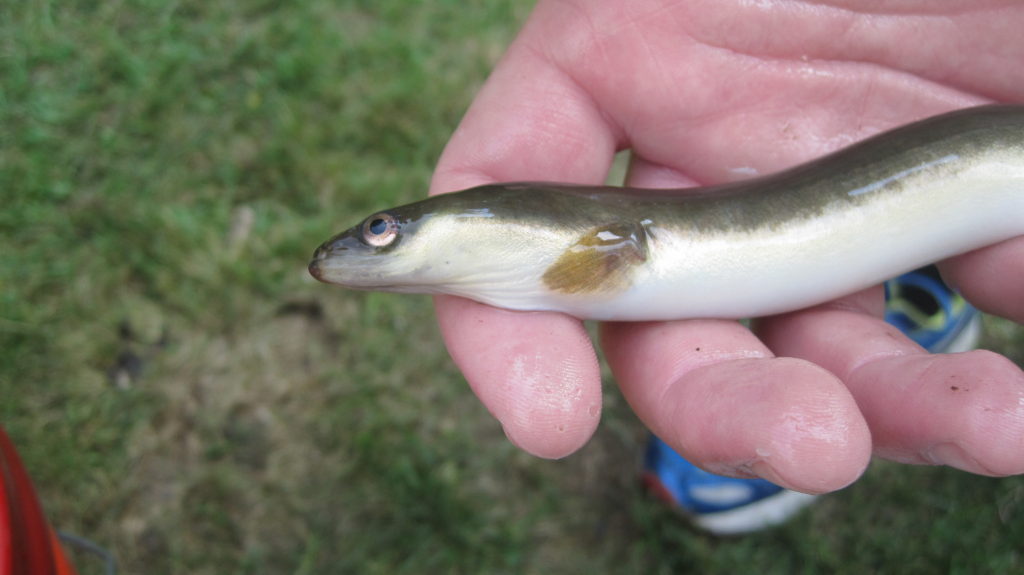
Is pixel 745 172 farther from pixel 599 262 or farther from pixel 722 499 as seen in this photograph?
pixel 722 499

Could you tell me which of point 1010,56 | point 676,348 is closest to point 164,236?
point 676,348

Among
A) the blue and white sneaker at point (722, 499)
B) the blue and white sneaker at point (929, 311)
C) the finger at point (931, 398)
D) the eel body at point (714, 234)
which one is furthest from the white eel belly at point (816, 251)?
the blue and white sneaker at point (722, 499)

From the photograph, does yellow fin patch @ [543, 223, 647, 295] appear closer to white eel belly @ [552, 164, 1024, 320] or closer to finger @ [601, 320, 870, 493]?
white eel belly @ [552, 164, 1024, 320]

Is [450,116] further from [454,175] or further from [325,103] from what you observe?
[454,175]

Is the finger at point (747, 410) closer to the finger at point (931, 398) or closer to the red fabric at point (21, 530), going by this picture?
the finger at point (931, 398)

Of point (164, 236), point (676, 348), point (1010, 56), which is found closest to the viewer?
point (676, 348)

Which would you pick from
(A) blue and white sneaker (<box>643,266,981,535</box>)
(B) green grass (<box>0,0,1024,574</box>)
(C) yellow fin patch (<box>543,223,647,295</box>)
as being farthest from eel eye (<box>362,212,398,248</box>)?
(A) blue and white sneaker (<box>643,266,981,535</box>)
